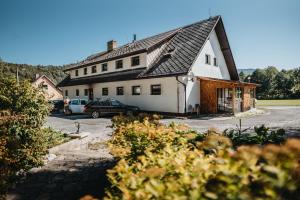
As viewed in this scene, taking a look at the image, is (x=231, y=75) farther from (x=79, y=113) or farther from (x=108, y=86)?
(x=79, y=113)

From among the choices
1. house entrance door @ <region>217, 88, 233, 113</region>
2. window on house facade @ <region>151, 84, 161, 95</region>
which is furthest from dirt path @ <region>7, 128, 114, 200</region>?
house entrance door @ <region>217, 88, 233, 113</region>

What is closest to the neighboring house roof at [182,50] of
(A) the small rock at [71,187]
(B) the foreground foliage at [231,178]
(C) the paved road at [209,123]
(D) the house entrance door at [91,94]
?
(D) the house entrance door at [91,94]

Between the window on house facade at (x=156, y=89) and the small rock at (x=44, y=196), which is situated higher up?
the window on house facade at (x=156, y=89)

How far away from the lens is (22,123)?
7055mm

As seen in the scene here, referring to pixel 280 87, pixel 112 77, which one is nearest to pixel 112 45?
pixel 112 77

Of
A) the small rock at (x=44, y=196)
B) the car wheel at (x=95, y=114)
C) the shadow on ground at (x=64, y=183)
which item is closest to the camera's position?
the small rock at (x=44, y=196)

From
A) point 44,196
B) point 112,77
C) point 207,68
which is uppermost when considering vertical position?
point 207,68

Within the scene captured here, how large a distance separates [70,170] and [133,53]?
1883 cm

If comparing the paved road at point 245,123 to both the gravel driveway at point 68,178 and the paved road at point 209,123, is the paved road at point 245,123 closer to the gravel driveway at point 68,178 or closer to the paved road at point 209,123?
the paved road at point 209,123

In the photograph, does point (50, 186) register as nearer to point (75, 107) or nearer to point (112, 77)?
point (75, 107)

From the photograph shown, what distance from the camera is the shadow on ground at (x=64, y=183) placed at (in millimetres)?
5406

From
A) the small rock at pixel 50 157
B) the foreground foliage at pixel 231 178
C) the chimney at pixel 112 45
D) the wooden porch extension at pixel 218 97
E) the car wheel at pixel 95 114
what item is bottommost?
the small rock at pixel 50 157

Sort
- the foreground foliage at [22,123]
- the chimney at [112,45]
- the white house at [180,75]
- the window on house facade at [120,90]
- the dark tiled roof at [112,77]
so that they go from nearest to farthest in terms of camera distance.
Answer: the foreground foliage at [22,123], the white house at [180,75], the dark tiled roof at [112,77], the window on house facade at [120,90], the chimney at [112,45]

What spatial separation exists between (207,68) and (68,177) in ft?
64.0
